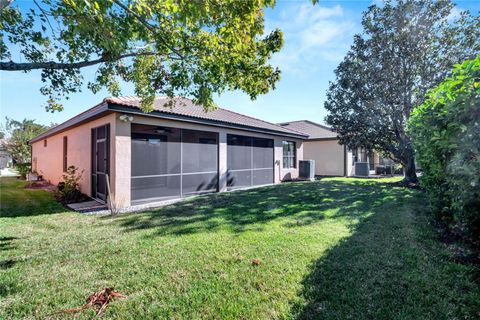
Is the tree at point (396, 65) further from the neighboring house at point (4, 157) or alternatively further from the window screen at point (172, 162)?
the neighboring house at point (4, 157)

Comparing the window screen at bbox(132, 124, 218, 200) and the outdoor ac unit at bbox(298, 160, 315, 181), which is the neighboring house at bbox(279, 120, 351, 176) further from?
the window screen at bbox(132, 124, 218, 200)

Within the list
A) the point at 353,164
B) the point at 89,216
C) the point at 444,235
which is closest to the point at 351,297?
the point at 444,235

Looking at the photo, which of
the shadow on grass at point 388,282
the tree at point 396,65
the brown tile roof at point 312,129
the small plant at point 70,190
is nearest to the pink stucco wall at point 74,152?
the small plant at point 70,190

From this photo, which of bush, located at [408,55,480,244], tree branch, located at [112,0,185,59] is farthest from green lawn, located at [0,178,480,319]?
tree branch, located at [112,0,185,59]

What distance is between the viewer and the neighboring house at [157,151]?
7594 mm

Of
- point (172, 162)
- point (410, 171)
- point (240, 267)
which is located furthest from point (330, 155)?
point (240, 267)

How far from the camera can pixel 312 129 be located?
2220 centimetres

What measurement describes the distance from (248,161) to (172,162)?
474 cm

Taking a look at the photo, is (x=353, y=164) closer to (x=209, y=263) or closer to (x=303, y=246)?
(x=303, y=246)

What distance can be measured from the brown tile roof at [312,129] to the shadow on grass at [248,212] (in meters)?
11.5

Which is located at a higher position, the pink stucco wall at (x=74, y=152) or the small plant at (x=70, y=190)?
the pink stucco wall at (x=74, y=152)

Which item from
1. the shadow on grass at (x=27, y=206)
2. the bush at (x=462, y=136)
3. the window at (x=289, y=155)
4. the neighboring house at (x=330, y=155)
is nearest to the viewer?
the bush at (x=462, y=136)

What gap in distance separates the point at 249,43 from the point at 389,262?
5205 millimetres

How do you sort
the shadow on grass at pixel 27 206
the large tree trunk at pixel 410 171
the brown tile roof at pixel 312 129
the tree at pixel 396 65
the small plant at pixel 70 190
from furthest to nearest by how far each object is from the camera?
the brown tile roof at pixel 312 129 < the large tree trunk at pixel 410 171 < the tree at pixel 396 65 < the small plant at pixel 70 190 < the shadow on grass at pixel 27 206
